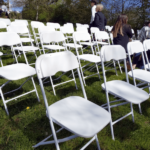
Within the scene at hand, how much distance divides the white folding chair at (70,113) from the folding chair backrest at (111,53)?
1.52 ft

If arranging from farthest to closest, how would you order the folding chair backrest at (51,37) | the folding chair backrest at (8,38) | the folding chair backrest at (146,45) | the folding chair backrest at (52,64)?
the folding chair backrest at (51,37)
the folding chair backrest at (146,45)
the folding chair backrest at (8,38)
the folding chair backrest at (52,64)

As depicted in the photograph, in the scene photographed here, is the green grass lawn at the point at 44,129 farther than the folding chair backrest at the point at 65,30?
No

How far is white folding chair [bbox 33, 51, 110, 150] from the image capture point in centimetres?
126

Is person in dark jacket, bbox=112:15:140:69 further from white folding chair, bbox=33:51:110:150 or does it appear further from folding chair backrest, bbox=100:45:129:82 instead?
white folding chair, bbox=33:51:110:150

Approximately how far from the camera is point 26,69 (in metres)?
2.29

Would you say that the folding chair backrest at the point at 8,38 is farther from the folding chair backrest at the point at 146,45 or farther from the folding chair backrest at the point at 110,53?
the folding chair backrest at the point at 146,45

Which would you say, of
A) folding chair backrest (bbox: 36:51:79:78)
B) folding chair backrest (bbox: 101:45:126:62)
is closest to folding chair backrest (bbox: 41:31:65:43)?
folding chair backrest (bbox: 101:45:126:62)

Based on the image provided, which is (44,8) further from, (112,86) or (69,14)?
(112,86)

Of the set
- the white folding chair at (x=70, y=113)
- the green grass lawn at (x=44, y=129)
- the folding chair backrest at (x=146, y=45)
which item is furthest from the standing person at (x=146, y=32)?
the white folding chair at (x=70, y=113)

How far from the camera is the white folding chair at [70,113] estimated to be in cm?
126

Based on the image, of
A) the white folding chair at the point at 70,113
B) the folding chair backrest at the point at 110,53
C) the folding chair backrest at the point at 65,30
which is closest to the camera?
the white folding chair at the point at 70,113

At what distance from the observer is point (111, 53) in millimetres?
2086

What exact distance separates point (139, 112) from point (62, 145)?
4.48ft

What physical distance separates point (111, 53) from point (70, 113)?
109 cm
